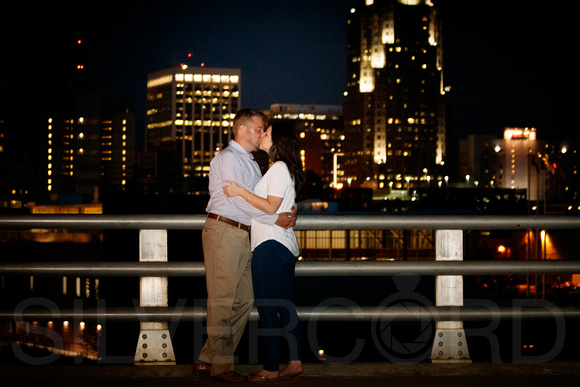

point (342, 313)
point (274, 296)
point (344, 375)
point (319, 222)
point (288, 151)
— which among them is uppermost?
point (288, 151)

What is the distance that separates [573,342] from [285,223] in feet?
127

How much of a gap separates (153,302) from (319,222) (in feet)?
4.43

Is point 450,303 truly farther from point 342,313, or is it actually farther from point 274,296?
point 274,296

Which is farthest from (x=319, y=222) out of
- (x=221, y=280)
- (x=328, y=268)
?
(x=221, y=280)

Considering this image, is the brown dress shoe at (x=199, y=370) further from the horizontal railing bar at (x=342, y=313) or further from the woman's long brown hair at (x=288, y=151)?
the woman's long brown hair at (x=288, y=151)

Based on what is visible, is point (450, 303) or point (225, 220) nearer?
point (225, 220)

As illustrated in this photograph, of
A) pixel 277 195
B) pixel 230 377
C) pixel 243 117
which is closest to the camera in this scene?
pixel 230 377

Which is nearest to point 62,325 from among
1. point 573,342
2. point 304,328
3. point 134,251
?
point 134,251

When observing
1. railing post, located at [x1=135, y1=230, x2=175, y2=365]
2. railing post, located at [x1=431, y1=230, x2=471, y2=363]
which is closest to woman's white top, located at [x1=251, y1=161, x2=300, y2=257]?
railing post, located at [x1=135, y1=230, x2=175, y2=365]

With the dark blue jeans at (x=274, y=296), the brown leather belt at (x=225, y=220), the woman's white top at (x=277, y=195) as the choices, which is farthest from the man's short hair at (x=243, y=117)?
the dark blue jeans at (x=274, y=296)

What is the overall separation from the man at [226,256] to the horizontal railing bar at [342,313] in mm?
196

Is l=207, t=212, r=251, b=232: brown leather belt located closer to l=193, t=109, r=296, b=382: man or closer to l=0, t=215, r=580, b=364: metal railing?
l=193, t=109, r=296, b=382: man

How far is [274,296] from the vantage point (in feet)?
16.2

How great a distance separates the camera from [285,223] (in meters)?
4.88
